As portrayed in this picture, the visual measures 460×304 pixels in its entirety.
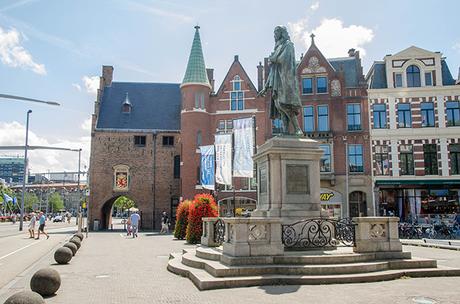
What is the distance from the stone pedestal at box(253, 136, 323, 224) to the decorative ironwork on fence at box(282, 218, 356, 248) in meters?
0.38

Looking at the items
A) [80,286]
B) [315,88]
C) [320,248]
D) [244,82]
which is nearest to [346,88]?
[315,88]

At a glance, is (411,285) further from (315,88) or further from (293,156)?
(315,88)

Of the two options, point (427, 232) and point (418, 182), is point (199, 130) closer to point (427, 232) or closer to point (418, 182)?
point (418, 182)

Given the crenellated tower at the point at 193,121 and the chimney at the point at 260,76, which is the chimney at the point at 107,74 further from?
the chimney at the point at 260,76

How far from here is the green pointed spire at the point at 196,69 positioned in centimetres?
4303

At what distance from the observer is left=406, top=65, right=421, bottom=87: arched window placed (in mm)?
37084

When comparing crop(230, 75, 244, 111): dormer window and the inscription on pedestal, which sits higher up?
crop(230, 75, 244, 111): dormer window

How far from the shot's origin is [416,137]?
36281mm

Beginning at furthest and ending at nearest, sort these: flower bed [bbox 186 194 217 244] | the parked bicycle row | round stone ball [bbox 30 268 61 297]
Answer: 1. the parked bicycle row
2. flower bed [bbox 186 194 217 244]
3. round stone ball [bbox 30 268 61 297]

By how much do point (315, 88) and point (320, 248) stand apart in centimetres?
2971

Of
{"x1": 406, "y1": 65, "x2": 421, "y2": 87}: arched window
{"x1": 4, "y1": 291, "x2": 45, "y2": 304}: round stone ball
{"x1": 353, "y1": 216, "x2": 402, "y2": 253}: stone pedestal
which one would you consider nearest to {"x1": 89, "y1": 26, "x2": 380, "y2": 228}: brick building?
{"x1": 406, "y1": 65, "x2": 421, "y2": 87}: arched window

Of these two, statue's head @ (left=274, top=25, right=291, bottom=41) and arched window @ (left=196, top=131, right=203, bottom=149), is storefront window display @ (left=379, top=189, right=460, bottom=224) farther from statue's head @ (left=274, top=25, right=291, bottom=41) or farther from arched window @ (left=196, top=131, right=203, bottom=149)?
statue's head @ (left=274, top=25, right=291, bottom=41)

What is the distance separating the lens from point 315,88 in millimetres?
39531

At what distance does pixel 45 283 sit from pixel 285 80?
8.51 metres
